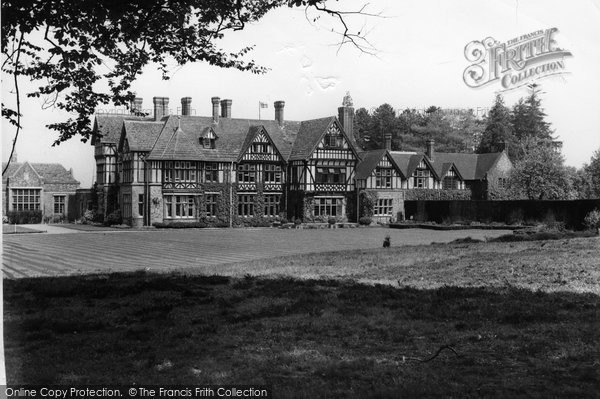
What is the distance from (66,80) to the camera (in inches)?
404

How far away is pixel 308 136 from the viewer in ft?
161

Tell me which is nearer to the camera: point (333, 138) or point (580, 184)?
point (333, 138)

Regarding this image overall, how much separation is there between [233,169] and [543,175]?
25325mm

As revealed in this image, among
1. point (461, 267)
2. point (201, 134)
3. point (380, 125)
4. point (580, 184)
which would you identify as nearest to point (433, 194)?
point (380, 125)

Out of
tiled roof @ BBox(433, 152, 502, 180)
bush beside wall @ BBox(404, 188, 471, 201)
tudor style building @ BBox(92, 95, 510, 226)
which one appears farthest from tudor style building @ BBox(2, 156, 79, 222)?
tiled roof @ BBox(433, 152, 502, 180)

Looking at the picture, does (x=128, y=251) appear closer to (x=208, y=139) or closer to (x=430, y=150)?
(x=208, y=139)

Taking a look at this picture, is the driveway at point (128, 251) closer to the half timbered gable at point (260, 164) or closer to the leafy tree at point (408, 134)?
the half timbered gable at point (260, 164)

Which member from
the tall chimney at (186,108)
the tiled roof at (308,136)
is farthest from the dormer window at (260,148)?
the tall chimney at (186,108)

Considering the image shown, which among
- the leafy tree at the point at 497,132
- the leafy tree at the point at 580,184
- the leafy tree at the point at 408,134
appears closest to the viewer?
the leafy tree at the point at 580,184

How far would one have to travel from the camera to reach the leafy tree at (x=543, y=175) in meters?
51.9

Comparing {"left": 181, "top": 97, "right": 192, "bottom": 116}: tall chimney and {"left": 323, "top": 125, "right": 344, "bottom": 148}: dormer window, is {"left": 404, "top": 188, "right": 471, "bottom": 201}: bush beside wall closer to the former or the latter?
{"left": 323, "top": 125, "right": 344, "bottom": 148}: dormer window

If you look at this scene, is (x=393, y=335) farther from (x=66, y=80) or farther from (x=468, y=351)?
(x=66, y=80)

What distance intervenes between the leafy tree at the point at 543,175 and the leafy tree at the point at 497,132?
5.41m

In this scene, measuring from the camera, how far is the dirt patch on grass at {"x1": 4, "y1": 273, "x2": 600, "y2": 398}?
634cm
